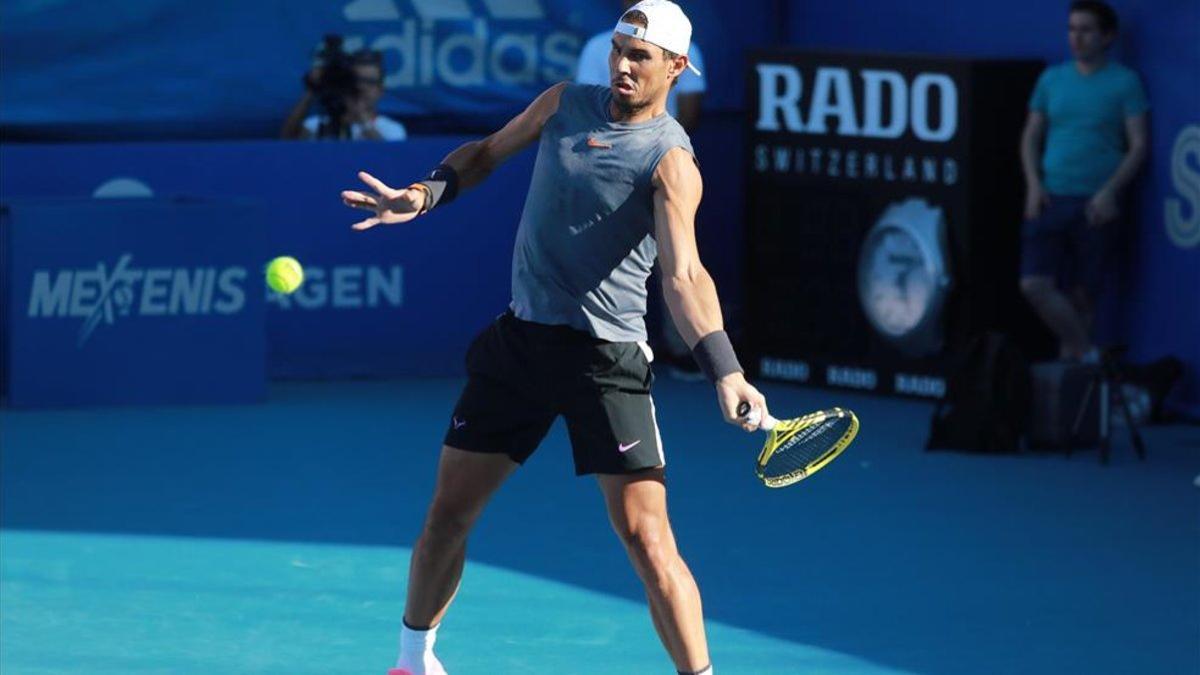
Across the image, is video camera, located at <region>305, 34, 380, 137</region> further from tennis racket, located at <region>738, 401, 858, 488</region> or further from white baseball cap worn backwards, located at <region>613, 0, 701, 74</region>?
tennis racket, located at <region>738, 401, 858, 488</region>

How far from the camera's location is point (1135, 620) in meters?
7.47

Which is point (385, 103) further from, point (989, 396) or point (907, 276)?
point (989, 396)

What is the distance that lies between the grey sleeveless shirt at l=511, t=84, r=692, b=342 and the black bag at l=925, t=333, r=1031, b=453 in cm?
476

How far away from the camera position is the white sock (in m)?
6.24

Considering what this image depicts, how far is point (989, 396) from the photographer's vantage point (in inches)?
408

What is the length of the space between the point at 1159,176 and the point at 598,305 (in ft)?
21.0

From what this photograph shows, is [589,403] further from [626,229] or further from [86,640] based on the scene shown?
[86,640]

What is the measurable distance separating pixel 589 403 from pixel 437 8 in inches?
298

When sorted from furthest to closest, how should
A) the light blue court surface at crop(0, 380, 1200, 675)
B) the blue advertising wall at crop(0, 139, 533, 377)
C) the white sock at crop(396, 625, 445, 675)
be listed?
1. the blue advertising wall at crop(0, 139, 533, 377)
2. the light blue court surface at crop(0, 380, 1200, 675)
3. the white sock at crop(396, 625, 445, 675)

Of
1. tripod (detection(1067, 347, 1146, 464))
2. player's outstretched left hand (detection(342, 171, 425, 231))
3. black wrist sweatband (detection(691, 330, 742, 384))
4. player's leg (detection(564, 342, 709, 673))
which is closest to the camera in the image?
black wrist sweatband (detection(691, 330, 742, 384))

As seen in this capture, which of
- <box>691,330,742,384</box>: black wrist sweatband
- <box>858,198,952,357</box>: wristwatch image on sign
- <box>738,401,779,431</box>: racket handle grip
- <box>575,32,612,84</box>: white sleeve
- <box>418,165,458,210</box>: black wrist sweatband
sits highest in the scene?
<box>418,165,458,210</box>: black wrist sweatband

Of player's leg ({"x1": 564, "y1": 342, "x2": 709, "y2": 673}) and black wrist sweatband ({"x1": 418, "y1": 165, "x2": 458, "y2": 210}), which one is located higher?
black wrist sweatband ({"x1": 418, "y1": 165, "x2": 458, "y2": 210})

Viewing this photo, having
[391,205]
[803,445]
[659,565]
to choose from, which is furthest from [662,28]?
[659,565]

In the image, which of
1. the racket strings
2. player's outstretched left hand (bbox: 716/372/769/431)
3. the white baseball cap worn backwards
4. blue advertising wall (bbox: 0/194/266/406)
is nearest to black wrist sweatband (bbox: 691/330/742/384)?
player's outstretched left hand (bbox: 716/372/769/431)
